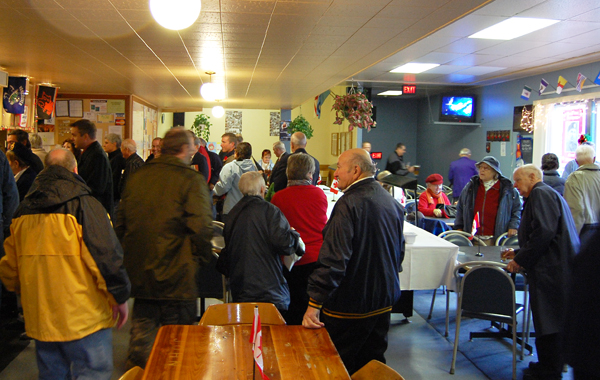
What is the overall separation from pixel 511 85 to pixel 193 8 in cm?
893

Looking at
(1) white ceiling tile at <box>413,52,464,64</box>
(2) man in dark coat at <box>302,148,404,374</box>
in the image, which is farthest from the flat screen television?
(2) man in dark coat at <box>302,148,404,374</box>

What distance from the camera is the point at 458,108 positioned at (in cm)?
1155

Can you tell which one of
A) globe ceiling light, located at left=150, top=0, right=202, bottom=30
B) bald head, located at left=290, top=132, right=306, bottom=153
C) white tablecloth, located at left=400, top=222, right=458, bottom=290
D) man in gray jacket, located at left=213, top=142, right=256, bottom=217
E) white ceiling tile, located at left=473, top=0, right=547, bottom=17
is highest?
white ceiling tile, located at left=473, top=0, right=547, bottom=17

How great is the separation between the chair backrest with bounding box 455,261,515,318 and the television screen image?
27.3 ft

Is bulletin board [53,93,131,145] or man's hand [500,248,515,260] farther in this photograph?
bulletin board [53,93,131,145]

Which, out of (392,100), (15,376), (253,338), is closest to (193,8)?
(253,338)

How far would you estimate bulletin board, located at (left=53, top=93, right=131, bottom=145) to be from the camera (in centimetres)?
1049

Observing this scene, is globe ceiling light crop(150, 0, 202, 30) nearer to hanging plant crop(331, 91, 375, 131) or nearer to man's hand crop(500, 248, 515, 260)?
man's hand crop(500, 248, 515, 260)

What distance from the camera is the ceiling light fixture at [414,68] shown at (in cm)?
902

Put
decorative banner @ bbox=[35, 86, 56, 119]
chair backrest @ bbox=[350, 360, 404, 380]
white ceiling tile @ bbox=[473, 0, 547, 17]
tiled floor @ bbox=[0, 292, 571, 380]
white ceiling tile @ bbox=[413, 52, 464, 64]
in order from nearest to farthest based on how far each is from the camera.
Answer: chair backrest @ bbox=[350, 360, 404, 380]
tiled floor @ bbox=[0, 292, 571, 380]
white ceiling tile @ bbox=[473, 0, 547, 17]
white ceiling tile @ bbox=[413, 52, 464, 64]
decorative banner @ bbox=[35, 86, 56, 119]

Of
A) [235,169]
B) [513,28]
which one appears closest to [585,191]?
[513,28]

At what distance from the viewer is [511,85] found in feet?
34.4

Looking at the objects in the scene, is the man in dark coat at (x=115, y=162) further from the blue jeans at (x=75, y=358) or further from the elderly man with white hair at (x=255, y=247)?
the blue jeans at (x=75, y=358)

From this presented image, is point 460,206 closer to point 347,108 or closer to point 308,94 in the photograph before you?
point 347,108
